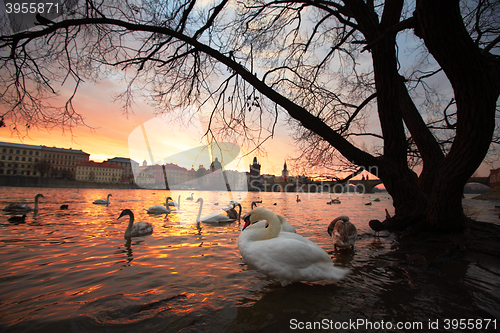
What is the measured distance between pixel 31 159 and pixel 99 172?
22.6 meters

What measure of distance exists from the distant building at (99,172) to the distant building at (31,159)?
3.07 m

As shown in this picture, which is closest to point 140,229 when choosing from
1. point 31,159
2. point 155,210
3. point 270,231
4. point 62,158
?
point 270,231

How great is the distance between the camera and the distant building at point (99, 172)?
94.8m

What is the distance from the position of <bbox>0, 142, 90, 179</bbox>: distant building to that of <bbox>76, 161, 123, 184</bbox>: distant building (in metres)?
3.07

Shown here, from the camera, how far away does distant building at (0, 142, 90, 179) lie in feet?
276

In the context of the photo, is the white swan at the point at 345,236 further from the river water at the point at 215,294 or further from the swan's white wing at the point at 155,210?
the swan's white wing at the point at 155,210

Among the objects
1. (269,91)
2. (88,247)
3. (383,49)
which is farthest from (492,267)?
(88,247)

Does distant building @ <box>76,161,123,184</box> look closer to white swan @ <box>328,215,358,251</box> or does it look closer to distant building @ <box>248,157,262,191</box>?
distant building @ <box>248,157,262,191</box>

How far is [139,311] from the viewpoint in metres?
2.56

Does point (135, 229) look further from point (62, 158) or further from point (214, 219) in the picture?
point (62, 158)

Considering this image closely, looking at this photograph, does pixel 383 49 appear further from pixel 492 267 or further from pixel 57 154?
pixel 57 154

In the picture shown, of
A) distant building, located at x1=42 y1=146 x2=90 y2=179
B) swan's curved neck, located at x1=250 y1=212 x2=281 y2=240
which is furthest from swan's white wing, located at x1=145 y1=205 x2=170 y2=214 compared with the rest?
distant building, located at x1=42 y1=146 x2=90 y2=179

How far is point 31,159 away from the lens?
87.9m

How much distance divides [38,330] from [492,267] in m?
6.74
